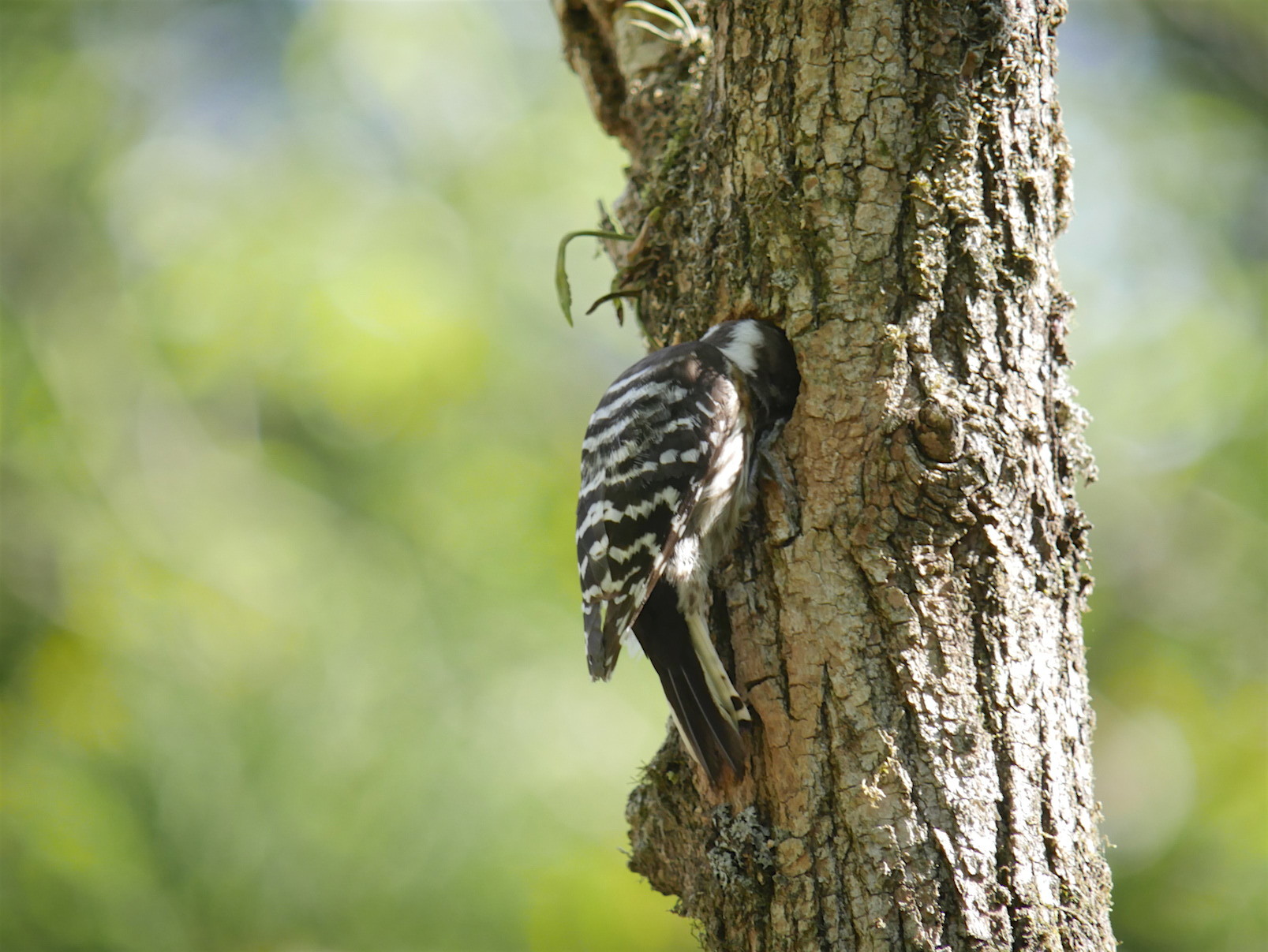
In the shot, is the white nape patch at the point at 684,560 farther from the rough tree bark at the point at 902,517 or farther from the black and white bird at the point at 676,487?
the rough tree bark at the point at 902,517

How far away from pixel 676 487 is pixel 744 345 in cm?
38

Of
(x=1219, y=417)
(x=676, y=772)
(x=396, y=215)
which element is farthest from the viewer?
(x=396, y=215)

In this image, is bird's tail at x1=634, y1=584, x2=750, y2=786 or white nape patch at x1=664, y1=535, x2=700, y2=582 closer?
bird's tail at x1=634, y1=584, x2=750, y2=786

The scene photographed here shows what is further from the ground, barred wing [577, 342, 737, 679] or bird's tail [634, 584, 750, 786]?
barred wing [577, 342, 737, 679]

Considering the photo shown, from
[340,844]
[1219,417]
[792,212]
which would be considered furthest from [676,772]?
[1219,417]

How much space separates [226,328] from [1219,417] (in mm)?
4490

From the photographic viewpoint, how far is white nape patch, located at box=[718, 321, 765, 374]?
94.5 inches

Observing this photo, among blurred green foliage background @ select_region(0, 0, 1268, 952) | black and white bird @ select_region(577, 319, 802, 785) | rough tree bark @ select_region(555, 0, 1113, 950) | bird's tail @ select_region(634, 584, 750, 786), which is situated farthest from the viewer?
blurred green foliage background @ select_region(0, 0, 1268, 952)

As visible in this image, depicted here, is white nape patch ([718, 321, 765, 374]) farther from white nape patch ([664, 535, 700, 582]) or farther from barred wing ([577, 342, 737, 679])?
white nape patch ([664, 535, 700, 582])

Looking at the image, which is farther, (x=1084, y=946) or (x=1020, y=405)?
(x=1020, y=405)

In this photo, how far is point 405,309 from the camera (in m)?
4.91

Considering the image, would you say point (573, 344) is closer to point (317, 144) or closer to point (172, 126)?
point (317, 144)

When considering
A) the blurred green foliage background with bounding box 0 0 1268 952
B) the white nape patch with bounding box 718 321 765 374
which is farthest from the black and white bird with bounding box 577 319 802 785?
the blurred green foliage background with bounding box 0 0 1268 952

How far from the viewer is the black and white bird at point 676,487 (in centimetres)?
233
